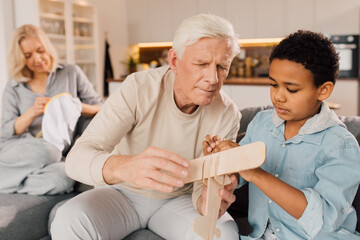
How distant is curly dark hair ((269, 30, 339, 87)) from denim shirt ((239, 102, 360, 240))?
4.9 inches

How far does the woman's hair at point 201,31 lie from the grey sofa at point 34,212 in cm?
57

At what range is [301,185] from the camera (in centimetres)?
119

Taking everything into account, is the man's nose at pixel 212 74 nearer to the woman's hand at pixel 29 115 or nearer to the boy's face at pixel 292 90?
the boy's face at pixel 292 90

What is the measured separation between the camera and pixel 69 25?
5066 mm

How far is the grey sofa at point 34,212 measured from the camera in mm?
1656

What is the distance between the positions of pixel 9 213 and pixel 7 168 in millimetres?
343

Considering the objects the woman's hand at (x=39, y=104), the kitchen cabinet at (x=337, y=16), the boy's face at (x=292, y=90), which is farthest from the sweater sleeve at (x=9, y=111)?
the kitchen cabinet at (x=337, y=16)

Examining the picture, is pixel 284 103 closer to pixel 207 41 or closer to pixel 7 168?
pixel 207 41

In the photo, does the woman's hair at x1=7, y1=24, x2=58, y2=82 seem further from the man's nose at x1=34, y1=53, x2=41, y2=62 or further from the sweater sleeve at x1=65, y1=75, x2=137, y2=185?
the sweater sleeve at x1=65, y1=75, x2=137, y2=185

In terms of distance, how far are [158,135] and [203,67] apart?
0.38 m

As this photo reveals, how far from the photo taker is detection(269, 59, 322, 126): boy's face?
3.62 ft

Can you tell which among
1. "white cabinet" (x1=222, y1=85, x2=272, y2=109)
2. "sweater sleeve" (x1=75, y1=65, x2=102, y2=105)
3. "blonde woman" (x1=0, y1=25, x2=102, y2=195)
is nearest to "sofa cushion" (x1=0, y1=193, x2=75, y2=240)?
"blonde woman" (x1=0, y1=25, x2=102, y2=195)

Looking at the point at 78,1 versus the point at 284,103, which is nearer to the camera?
the point at 284,103

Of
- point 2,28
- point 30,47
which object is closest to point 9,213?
point 30,47
